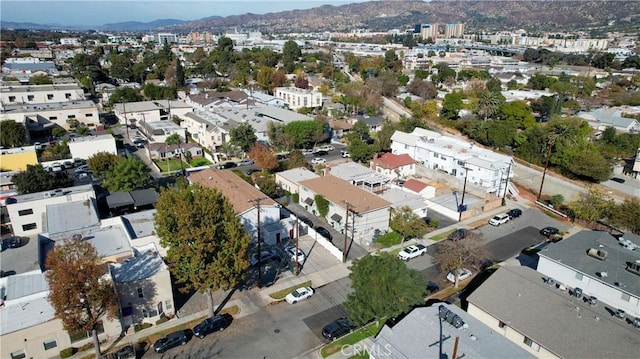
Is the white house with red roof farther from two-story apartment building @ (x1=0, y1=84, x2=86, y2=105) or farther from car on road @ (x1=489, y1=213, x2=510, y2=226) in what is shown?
two-story apartment building @ (x1=0, y1=84, x2=86, y2=105)

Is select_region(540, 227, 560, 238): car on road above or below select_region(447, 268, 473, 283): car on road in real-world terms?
below

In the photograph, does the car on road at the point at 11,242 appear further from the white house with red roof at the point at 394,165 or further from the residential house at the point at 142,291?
the white house with red roof at the point at 394,165

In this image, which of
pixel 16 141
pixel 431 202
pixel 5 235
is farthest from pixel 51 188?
pixel 431 202

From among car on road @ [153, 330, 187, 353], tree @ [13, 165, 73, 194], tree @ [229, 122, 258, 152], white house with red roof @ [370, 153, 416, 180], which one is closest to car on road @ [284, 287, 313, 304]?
car on road @ [153, 330, 187, 353]

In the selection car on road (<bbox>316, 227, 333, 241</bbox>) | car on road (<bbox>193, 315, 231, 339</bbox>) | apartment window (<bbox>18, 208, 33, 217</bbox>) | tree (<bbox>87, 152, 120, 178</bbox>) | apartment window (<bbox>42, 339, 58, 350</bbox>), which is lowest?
car on road (<bbox>316, 227, 333, 241</bbox>)

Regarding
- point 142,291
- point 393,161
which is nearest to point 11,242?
point 142,291

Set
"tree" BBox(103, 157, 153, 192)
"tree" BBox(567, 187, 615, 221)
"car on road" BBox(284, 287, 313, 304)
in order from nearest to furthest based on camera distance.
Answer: "car on road" BBox(284, 287, 313, 304) < "tree" BBox(567, 187, 615, 221) < "tree" BBox(103, 157, 153, 192)

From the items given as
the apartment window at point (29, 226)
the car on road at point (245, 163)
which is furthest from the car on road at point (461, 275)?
the apartment window at point (29, 226)
